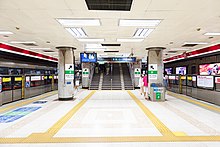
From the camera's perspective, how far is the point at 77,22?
5328mm

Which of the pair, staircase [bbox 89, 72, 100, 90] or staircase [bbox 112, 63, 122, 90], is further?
staircase [bbox 89, 72, 100, 90]

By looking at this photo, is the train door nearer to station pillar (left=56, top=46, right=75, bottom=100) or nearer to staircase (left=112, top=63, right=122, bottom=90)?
station pillar (left=56, top=46, right=75, bottom=100)

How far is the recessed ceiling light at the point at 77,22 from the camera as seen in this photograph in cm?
511

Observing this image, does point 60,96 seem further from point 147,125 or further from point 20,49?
point 147,125

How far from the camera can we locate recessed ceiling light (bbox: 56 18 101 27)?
5.11 metres

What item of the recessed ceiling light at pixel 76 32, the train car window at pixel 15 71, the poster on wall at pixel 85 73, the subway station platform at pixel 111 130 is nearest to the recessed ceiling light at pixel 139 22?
the recessed ceiling light at pixel 76 32

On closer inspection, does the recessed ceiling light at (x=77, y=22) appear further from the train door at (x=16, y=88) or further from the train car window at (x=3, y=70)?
the train door at (x=16, y=88)

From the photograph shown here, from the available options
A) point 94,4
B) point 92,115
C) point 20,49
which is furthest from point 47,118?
point 20,49

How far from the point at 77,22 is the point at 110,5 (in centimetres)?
168

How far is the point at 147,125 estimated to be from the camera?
497 centimetres

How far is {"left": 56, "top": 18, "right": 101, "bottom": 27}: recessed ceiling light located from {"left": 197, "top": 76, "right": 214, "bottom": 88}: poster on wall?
650cm

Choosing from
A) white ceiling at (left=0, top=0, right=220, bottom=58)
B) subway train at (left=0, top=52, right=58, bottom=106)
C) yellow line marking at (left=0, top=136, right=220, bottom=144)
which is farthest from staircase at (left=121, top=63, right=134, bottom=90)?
yellow line marking at (left=0, top=136, right=220, bottom=144)

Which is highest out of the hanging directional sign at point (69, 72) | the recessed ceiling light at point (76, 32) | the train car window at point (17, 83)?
the recessed ceiling light at point (76, 32)

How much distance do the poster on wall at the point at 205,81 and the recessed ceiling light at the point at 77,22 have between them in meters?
6.50
